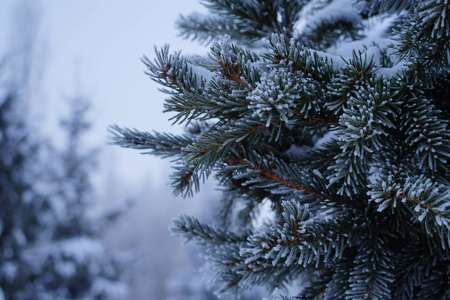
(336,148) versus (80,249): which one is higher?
(80,249)

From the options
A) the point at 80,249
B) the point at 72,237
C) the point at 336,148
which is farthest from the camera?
the point at 72,237

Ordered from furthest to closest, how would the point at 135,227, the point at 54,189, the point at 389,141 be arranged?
the point at 135,227 < the point at 54,189 < the point at 389,141

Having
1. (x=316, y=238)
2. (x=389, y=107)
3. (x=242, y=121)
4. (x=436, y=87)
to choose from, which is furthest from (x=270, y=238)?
(x=436, y=87)

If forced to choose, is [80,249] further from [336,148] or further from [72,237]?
[336,148]

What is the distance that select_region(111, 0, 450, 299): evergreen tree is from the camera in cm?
65

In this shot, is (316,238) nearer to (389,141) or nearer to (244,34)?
(389,141)

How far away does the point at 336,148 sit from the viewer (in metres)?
0.90

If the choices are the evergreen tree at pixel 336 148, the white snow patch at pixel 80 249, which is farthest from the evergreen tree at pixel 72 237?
the evergreen tree at pixel 336 148

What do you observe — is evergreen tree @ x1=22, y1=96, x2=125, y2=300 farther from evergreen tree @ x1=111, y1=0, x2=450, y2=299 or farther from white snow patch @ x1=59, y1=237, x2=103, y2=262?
evergreen tree @ x1=111, y1=0, x2=450, y2=299

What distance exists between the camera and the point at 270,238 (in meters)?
0.67

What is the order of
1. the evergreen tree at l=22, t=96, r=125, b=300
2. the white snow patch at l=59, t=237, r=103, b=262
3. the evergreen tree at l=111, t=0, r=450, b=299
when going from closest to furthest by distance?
the evergreen tree at l=111, t=0, r=450, b=299 < the evergreen tree at l=22, t=96, r=125, b=300 < the white snow patch at l=59, t=237, r=103, b=262

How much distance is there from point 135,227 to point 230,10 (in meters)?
35.1

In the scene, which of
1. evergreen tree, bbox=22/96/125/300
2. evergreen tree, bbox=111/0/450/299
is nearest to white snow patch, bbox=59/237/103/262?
evergreen tree, bbox=22/96/125/300

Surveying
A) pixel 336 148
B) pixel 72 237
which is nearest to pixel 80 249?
pixel 72 237
